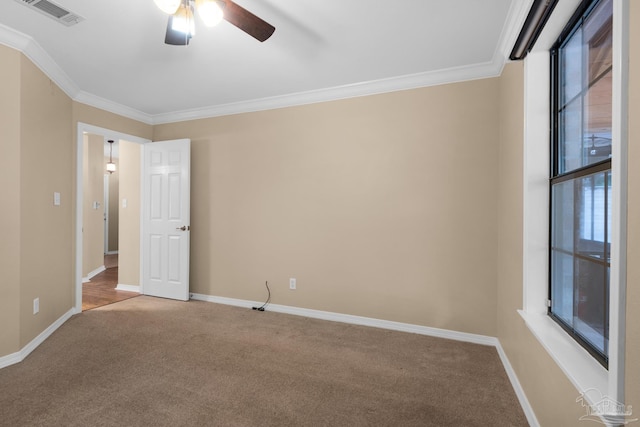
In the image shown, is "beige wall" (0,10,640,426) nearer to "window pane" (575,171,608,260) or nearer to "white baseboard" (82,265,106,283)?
"window pane" (575,171,608,260)

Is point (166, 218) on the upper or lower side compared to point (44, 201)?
lower

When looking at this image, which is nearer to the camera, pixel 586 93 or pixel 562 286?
pixel 586 93

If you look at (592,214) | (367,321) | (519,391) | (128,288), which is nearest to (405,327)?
(367,321)

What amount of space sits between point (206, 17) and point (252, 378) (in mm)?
2298

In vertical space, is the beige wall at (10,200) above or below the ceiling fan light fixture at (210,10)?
below

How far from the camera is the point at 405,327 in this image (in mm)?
3141

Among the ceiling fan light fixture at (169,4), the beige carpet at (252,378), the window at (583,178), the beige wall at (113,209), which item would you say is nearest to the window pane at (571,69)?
the window at (583,178)

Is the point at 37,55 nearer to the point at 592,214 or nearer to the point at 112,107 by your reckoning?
the point at 112,107

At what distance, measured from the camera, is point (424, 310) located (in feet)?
10.1

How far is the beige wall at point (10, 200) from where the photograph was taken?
2.40 m

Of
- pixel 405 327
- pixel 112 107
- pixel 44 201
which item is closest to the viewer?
pixel 44 201

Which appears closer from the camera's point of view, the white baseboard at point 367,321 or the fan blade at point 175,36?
the fan blade at point 175,36

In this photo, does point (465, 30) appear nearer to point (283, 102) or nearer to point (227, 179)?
point (283, 102)

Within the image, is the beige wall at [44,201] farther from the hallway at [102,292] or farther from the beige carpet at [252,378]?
the hallway at [102,292]
